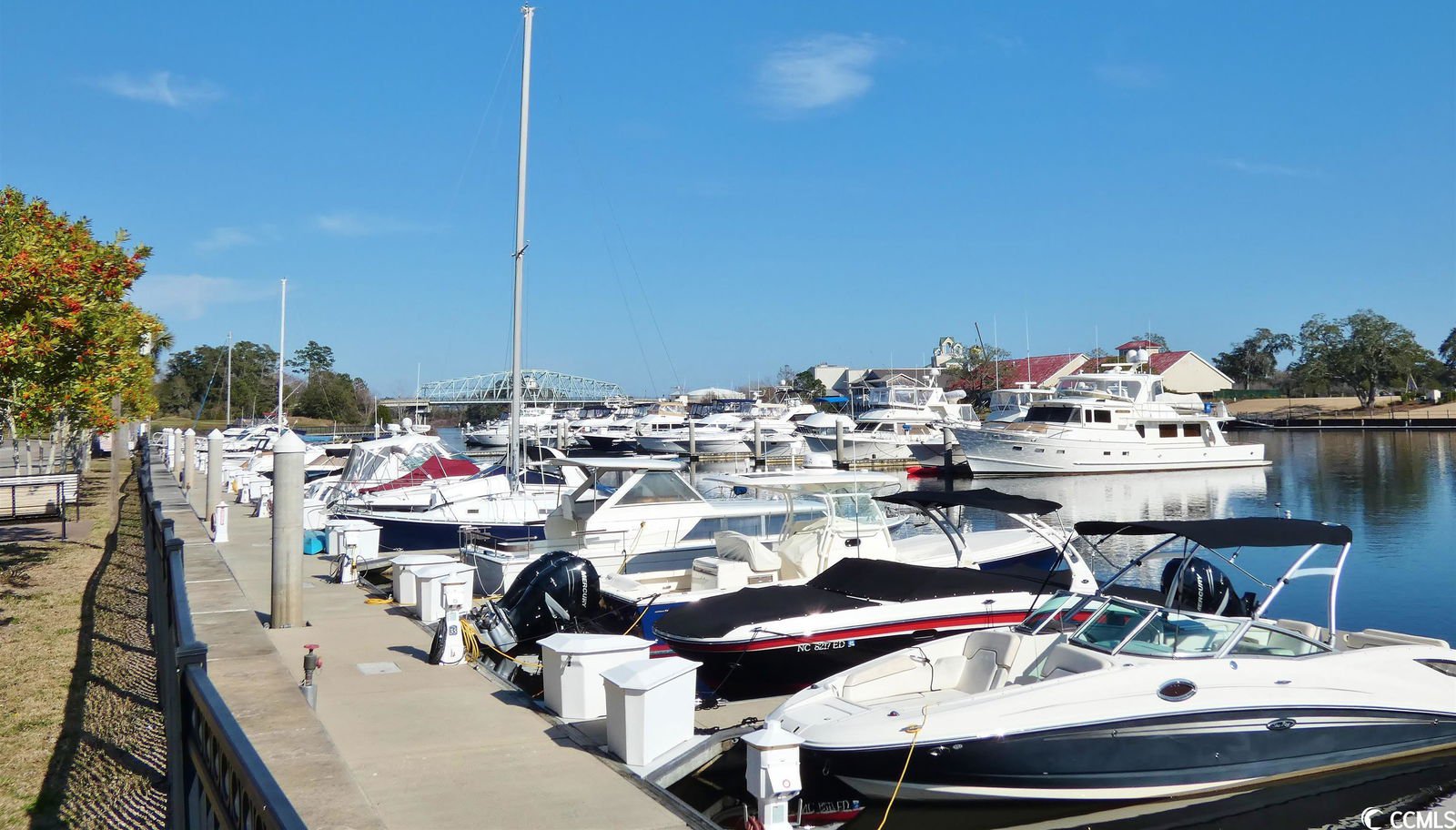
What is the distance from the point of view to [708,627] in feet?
38.8

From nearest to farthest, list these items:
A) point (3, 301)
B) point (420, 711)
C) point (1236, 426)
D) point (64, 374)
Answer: point (420, 711), point (3, 301), point (64, 374), point (1236, 426)

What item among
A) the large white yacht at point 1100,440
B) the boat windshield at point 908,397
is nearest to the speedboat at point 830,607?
the large white yacht at point 1100,440

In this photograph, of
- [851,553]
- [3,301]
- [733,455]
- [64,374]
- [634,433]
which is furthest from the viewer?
[634,433]

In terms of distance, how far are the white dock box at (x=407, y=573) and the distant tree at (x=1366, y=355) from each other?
103407 millimetres

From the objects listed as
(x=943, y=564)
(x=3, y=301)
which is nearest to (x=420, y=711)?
(x=3, y=301)

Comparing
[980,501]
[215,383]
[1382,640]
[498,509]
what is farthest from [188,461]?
[215,383]

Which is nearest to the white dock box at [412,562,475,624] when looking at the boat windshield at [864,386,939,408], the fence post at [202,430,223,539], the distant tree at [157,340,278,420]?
the fence post at [202,430,223,539]

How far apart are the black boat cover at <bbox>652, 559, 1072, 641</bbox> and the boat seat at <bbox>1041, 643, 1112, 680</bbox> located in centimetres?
187

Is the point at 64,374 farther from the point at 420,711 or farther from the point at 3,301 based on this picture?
the point at 420,711

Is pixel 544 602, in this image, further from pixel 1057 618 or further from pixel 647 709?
pixel 1057 618

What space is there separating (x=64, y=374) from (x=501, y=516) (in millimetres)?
11384

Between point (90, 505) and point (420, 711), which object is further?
Answer: point (90, 505)

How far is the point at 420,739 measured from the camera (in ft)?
26.0

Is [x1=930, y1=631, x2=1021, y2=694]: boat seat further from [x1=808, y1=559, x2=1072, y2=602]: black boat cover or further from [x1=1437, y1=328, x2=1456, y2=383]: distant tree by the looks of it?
[x1=1437, y1=328, x2=1456, y2=383]: distant tree
